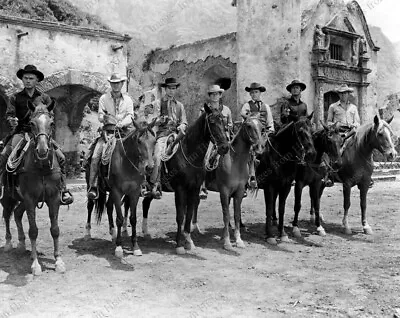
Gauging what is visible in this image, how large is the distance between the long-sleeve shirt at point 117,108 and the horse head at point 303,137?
2748 millimetres

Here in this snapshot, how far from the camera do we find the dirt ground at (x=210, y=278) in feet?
15.7

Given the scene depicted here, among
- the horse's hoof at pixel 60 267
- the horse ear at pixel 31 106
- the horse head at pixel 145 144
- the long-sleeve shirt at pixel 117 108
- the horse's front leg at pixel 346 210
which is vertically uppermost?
the long-sleeve shirt at pixel 117 108

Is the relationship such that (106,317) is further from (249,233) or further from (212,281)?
(249,233)

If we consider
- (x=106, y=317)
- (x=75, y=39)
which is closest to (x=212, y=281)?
(x=106, y=317)

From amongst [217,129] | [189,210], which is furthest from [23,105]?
[189,210]

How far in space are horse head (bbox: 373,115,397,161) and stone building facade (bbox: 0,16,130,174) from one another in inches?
375

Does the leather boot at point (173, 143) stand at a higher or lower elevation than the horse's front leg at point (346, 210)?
higher

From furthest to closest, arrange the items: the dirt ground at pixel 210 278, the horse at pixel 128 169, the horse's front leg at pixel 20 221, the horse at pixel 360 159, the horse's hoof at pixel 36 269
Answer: the horse at pixel 360 159 → the horse's front leg at pixel 20 221 → the horse at pixel 128 169 → the horse's hoof at pixel 36 269 → the dirt ground at pixel 210 278

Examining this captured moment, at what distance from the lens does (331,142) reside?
8039mm

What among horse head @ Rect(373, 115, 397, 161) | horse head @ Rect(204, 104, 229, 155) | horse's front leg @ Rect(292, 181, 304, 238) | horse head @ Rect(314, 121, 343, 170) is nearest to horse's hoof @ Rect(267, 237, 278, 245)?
horse's front leg @ Rect(292, 181, 304, 238)

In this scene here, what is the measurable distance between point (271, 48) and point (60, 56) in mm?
8863

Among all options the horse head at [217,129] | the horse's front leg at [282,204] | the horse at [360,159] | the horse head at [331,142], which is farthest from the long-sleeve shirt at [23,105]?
the horse at [360,159]

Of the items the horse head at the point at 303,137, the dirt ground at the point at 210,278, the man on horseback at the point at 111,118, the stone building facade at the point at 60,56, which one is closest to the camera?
the dirt ground at the point at 210,278

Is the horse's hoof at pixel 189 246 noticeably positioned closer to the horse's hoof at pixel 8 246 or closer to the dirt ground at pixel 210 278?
the dirt ground at pixel 210 278
